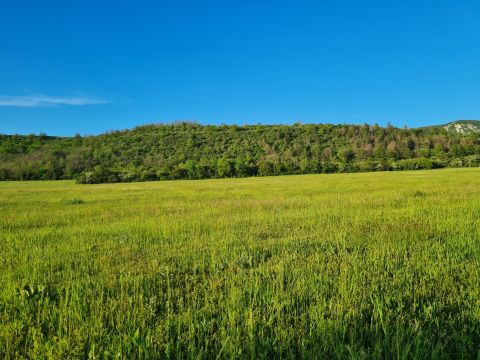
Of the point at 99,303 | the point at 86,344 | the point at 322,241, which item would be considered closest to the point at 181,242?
the point at 322,241

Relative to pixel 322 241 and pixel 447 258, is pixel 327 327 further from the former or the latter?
pixel 322 241

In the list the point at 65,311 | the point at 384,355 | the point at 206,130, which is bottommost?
the point at 384,355

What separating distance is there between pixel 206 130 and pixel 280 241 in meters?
129

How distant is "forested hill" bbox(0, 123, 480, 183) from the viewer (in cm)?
7688

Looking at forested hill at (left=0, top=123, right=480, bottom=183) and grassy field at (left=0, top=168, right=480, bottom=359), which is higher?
forested hill at (left=0, top=123, right=480, bottom=183)

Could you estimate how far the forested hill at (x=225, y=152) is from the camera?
7688 centimetres

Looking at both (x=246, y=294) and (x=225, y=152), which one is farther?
(x=225, y=152)

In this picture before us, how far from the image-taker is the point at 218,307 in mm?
4551

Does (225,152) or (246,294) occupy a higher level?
(225,152)

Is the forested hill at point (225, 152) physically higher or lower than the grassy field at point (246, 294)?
higher

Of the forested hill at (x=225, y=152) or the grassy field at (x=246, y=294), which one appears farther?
the forested hill at (x=225, y=152)

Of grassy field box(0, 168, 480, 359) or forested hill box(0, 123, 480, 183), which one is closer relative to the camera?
grassy field box(0, 168, 480, 359)

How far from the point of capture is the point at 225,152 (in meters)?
108

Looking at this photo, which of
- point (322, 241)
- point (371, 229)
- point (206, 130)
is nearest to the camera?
point (322, 241)
